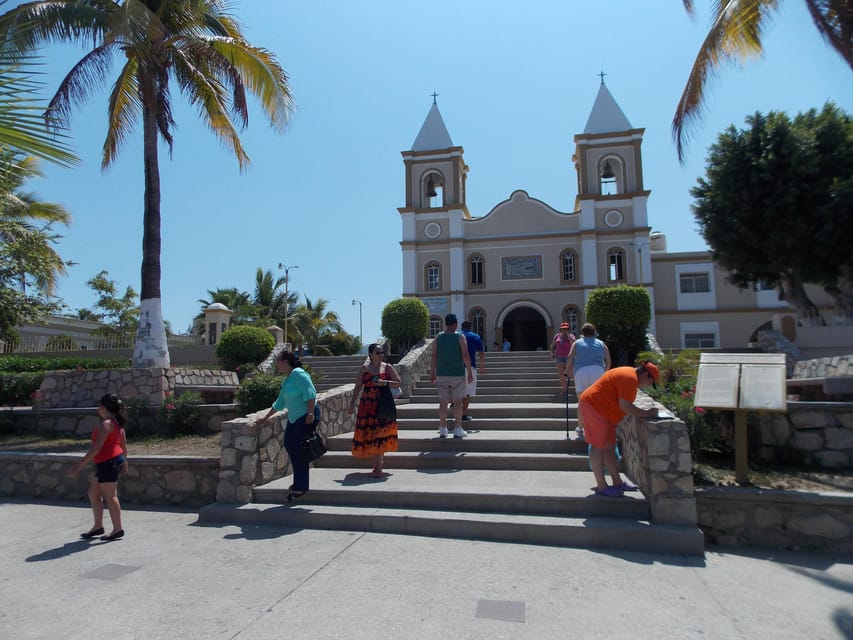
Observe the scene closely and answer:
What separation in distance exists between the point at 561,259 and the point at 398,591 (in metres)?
27.4

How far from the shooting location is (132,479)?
700 centimetres

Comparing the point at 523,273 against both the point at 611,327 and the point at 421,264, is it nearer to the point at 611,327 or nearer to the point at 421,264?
the point at 421,264

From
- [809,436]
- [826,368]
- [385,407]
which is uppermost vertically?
[826,368]

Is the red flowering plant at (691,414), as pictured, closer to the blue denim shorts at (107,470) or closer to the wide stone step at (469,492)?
the wide stone step at (469,492)

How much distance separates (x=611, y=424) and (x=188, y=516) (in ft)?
15.6

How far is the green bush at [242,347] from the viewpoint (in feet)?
53.0

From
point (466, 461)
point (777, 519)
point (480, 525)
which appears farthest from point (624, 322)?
point (480, 525)

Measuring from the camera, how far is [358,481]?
6.29 meters

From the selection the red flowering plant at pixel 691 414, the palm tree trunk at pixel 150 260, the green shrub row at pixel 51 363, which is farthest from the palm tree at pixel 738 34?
the green shrub row at pixel 51 363

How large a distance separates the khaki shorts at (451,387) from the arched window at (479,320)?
22.4 metres

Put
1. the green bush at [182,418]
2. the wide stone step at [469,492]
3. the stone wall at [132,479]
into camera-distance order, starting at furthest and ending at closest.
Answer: the green bush at [182,418], the stone wall at [132,479], the wide stone step at [469,492]

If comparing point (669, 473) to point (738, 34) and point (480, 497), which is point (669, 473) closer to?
point (480, 497)

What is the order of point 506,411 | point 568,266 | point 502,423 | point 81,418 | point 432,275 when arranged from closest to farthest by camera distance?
point 502,423 → point 506,411 → point 81,418 → point 568,266 → point 432,275

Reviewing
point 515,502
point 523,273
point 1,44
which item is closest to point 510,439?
point 515,502
